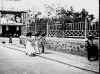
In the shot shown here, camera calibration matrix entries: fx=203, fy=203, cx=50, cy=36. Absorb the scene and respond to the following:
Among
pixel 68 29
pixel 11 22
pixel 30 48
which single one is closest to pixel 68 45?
pixel 68 29

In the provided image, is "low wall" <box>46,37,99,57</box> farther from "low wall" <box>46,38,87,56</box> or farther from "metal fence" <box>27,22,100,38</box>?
"metal fence" <box>27,22,100,38</box>

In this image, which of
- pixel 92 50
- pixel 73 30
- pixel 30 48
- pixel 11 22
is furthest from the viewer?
pixel 11 22

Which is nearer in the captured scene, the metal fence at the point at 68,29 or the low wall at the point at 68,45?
the low wall at the point at 68,45

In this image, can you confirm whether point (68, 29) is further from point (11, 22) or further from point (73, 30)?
point (11, 22)

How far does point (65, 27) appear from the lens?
32.3 ft

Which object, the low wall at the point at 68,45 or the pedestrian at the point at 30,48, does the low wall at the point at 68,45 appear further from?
the pedestrian at the point at 30,48

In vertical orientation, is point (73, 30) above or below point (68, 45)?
above

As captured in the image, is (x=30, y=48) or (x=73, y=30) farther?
(x=73, y=30)

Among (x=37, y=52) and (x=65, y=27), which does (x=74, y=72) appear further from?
(x=65, y=27)

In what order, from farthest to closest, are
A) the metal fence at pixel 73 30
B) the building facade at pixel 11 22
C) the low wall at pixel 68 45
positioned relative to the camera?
the building facade at pixel 11 22 → the metal fence at pixel 73 30 → the low wall at pixel 68 45

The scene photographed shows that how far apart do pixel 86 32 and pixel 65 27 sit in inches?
59.5

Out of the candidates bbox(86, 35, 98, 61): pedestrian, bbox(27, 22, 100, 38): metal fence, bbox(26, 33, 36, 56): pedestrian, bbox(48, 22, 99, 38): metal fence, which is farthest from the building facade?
bbox(86, 35, 98, 61): pedestrian

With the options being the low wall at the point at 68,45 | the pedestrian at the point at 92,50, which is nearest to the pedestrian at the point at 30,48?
the low wall at the point at 68,45

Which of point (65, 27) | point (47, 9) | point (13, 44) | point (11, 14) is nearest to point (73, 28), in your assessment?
point (65, 27)
